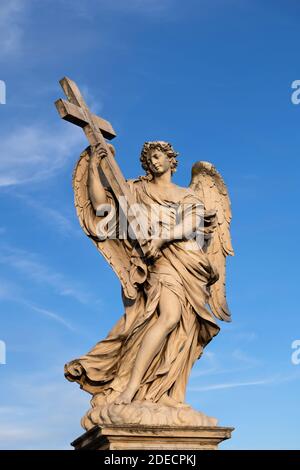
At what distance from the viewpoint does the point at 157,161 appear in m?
10.7

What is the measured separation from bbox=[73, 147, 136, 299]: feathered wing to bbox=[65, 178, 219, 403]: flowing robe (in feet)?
0.32

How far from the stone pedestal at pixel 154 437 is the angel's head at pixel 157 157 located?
→ 10.6 feet

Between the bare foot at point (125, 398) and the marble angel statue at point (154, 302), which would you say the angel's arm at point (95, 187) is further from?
the bare foot at point (125, 398)

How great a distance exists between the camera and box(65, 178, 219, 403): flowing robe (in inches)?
392

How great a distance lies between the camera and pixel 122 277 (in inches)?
403

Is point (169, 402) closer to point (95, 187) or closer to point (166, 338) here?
point (166, 338)

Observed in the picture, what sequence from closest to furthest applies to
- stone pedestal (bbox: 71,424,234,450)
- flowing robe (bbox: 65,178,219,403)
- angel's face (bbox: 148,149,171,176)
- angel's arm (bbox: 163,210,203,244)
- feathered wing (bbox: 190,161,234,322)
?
stone pedestal (bbox: 71,424,234,450) → flowing robe (bbox: 65,178,219,403) → angel's arm (bbox: 163,210,203,244) → angel's face (bbox: 148,149,171,176) → feathered wing (bbox: 190,161,234,322)

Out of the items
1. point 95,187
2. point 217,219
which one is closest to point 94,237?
point 95,187

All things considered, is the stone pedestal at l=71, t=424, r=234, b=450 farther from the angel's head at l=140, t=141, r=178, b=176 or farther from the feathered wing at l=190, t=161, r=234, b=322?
the angel's head at l=140, t=141, r=178, b=176

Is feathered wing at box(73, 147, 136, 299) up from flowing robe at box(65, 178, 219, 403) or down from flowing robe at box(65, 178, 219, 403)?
up

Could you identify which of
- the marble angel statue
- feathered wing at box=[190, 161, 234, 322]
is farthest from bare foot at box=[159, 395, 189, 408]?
feathered wing at box=[190, 161, 234, 322]

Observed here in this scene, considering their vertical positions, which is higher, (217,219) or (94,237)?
(217,219)

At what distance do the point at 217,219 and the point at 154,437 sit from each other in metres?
3.26
